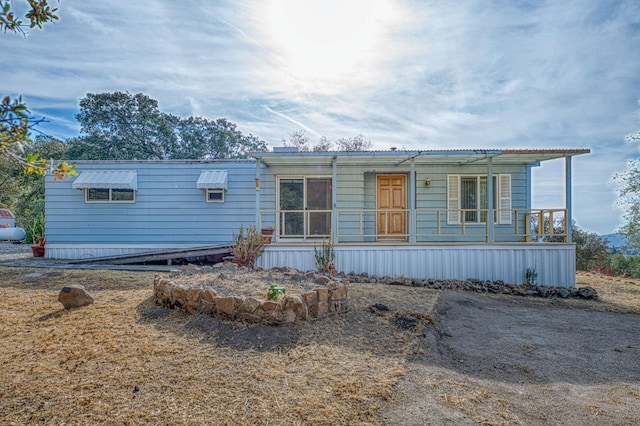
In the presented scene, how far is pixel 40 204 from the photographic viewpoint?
691 inches

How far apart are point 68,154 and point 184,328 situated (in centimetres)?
1871

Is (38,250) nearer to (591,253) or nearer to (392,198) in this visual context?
(392,198)

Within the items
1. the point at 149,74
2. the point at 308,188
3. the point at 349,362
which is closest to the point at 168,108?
the point at 149,74

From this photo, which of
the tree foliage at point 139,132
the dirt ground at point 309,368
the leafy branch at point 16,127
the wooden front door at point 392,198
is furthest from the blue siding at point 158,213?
the leafy branch at point 16,127

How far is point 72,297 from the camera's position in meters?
4.30

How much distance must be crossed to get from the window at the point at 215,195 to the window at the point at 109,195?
2.21m

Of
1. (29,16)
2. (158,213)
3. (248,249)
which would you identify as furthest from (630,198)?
(29,16)

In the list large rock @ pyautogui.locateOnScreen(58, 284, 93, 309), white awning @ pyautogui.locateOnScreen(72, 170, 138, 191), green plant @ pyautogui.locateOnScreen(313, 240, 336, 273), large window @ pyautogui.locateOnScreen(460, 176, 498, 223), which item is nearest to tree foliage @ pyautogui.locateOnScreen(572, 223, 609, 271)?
large window @ pyautogui.locateOnScreen(460, 176, 498, 223)

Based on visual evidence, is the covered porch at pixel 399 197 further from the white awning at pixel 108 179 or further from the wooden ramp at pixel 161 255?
the white awning at pixel 108 179

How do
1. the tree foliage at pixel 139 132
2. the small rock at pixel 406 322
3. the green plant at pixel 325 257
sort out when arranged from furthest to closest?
the tree foliage at pixel 139 132 < the green plant at pixel 325 257 < the small rock at pixel 406 322

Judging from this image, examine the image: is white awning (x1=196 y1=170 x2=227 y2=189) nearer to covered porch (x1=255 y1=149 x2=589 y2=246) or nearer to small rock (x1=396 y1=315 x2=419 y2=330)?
covered porch (x1=255 y1=149 x2=589 y2=246)

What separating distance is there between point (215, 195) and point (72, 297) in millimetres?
6382

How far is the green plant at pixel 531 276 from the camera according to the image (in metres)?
8.16

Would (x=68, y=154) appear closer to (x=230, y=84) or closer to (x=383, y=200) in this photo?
(x=230, y=84)
